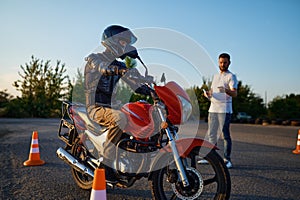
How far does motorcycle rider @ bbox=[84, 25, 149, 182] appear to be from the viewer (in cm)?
339

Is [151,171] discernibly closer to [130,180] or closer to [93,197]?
[130,180]

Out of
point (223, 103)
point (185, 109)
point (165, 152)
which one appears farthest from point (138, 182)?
point (223, 103)

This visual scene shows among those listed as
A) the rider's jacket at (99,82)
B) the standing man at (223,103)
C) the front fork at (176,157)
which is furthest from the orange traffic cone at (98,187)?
the standing man at (223,103)

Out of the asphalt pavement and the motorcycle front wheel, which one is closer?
the motorcycle front wheel

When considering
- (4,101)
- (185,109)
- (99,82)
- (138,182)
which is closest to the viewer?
(185,109)

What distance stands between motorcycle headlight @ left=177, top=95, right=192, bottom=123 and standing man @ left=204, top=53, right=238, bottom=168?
8.92 ft

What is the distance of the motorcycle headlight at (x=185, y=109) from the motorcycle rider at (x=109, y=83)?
1.31 feet

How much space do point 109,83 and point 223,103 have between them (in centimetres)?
295

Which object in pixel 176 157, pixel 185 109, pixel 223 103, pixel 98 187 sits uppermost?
pixel 223 103

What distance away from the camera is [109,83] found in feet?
12.6

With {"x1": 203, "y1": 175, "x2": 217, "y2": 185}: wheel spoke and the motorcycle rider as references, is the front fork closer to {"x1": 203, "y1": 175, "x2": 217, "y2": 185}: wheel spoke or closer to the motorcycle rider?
{"x1": 203, "y1": 175, "x2": 217, "y2": 185}: wheel spoke

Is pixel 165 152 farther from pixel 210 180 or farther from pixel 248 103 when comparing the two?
pixel 248 103

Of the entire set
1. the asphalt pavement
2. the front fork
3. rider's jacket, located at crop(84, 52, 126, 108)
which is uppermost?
rider's jacket, located at crop(84, 52, 126, 108)

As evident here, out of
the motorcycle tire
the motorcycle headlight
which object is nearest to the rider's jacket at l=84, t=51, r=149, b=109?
the motorcycle tire
